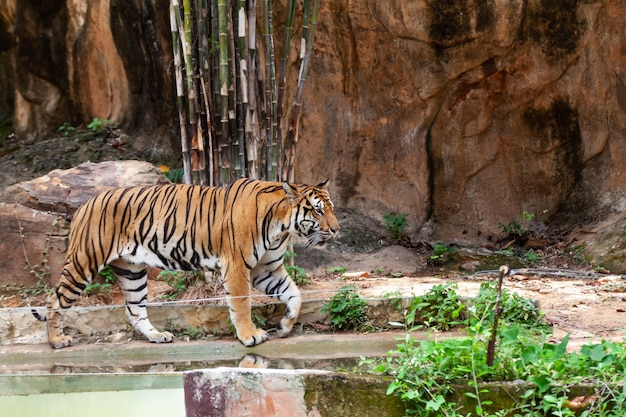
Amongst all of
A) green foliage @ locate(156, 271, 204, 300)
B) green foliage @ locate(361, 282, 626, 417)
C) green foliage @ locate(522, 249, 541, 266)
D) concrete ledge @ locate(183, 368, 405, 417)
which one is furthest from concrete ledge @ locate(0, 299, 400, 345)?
green foliage @ locate(522, 249, 541, 266)


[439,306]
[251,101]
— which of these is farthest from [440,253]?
[439,306]

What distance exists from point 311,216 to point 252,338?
0.96 meters

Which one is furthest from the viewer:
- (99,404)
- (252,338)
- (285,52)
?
(285,52)

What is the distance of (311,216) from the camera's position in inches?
253

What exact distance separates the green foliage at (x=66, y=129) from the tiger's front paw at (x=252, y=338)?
21.9 ft

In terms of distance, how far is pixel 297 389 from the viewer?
14.0 feet

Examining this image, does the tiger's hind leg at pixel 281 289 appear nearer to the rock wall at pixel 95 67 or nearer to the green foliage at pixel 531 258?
the green foliage at pixel 531 258

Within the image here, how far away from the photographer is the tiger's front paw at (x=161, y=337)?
670cm

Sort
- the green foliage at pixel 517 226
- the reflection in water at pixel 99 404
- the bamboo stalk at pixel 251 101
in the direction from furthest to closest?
1. the green foliage at pixel 517 226
2. the bamboo stalk at pixel 251 101
3. the reflection in water at pixel 99 404

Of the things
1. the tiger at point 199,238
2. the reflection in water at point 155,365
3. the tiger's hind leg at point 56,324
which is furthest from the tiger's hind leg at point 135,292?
the reflection in water at point 155,365

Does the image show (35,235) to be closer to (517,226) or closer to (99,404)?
(99,404)

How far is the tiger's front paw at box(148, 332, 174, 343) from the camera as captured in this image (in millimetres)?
6695

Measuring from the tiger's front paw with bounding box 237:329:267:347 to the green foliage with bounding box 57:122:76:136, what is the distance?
669 centimetres

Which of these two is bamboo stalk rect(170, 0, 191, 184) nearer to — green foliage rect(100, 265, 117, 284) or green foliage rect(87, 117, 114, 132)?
green foliage rect(100, 265, 117, 284)
